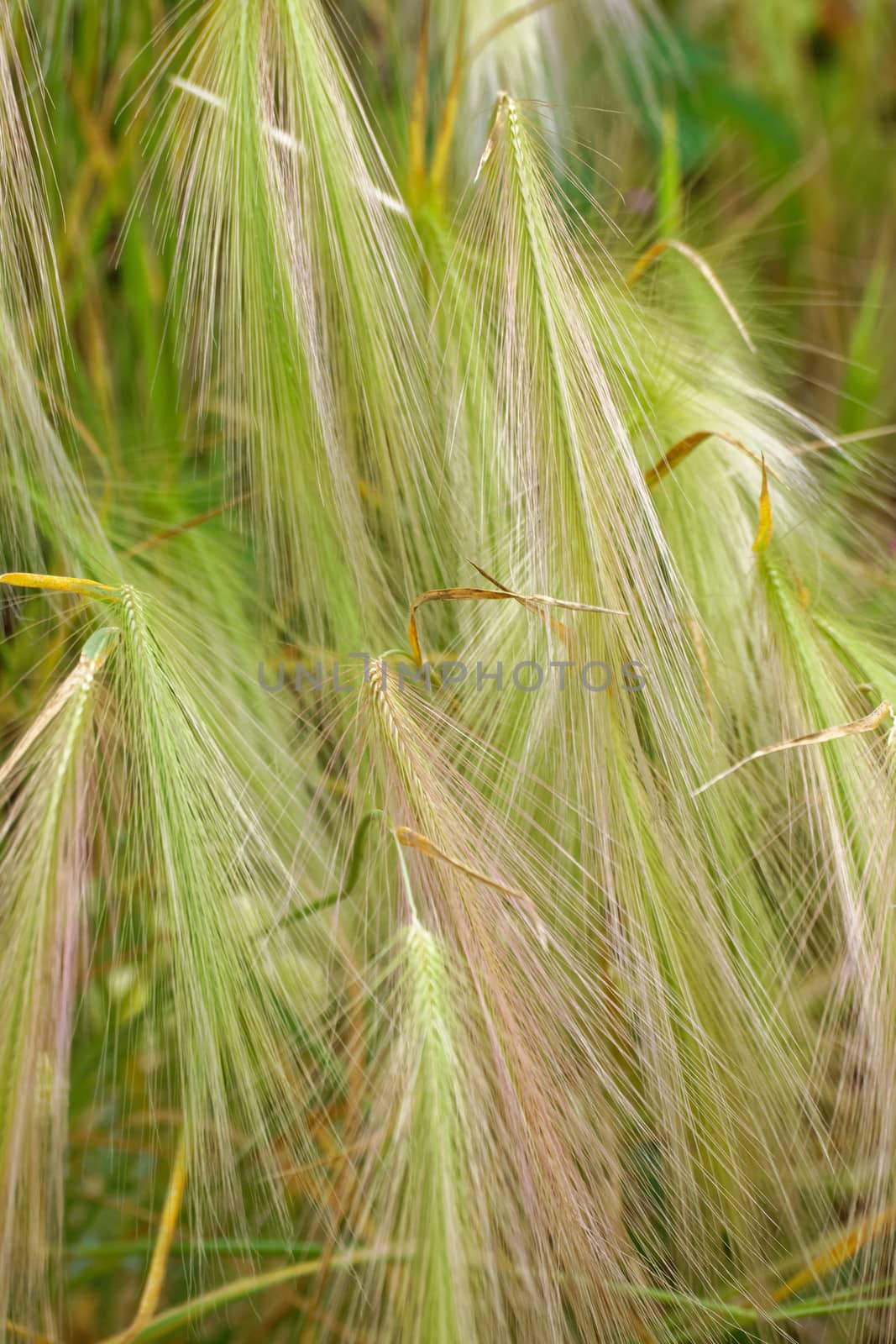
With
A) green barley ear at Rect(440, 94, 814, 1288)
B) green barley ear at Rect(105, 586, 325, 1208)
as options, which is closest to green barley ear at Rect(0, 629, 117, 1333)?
green barley ear at Rect(105, 586, 325, 1208)

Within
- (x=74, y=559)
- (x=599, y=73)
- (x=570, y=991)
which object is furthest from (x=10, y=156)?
(x=599, y=73)

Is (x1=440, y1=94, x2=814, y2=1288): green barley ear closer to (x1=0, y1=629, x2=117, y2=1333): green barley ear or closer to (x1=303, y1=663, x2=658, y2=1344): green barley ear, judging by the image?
(x1=303, y1=663, x2=658, y2=1344): green barley ear

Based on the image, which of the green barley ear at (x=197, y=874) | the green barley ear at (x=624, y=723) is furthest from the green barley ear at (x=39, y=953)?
the green barley ear at (x=624, y=723)

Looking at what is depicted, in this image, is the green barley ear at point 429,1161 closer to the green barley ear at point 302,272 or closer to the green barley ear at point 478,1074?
the green barley ear at point 478,1074

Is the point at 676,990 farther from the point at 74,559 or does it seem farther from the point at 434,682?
the point at 74,559

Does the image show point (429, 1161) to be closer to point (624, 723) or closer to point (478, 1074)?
point (478, 1074)

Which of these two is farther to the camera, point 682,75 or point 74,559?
point 682,75
